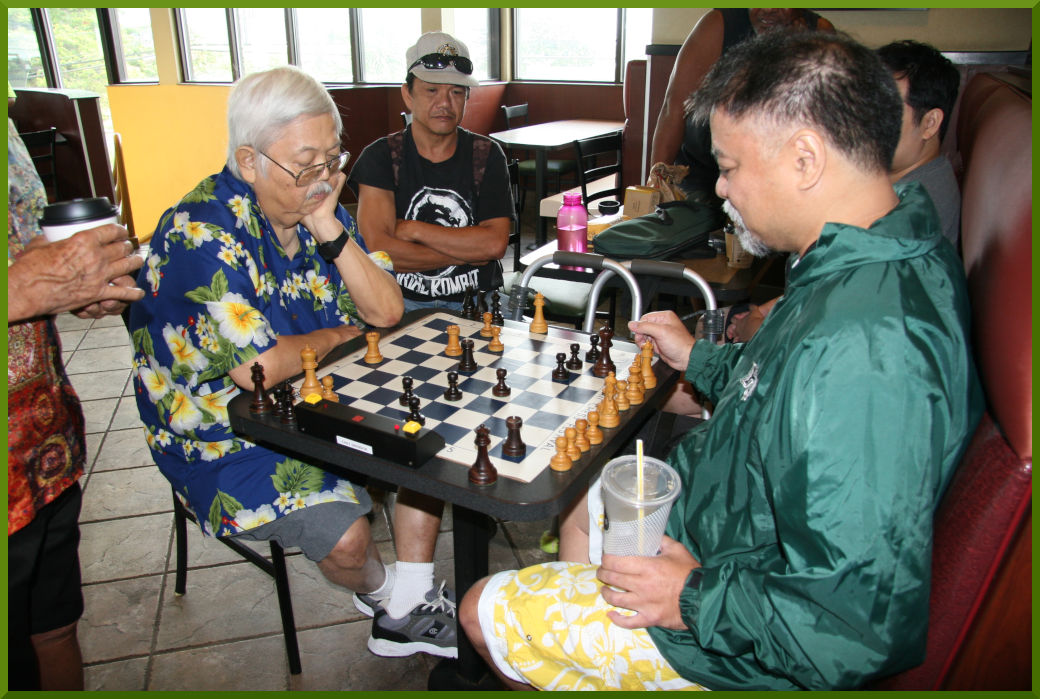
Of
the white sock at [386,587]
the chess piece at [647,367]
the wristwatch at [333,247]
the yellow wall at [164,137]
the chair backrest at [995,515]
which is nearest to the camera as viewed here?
the chair backrest at [995,515]

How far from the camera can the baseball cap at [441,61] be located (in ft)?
8.38

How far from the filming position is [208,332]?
1.54 meters

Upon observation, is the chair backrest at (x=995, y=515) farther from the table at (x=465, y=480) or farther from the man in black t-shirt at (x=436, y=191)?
the man in black t-shirt at (x=436, y=191)

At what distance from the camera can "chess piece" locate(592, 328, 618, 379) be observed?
1.66 metres

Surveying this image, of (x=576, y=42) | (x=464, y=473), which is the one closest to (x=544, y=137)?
(x=576, y=42)

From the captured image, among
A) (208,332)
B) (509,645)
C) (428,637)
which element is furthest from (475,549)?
(208,332)

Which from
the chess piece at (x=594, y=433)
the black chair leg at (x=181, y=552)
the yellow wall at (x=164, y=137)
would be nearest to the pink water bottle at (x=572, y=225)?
the chess piece at (x=594, y=433)

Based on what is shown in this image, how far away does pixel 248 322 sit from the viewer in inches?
60.8

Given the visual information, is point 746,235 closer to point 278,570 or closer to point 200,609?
point 278,570

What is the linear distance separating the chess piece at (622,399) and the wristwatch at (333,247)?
2.81ft

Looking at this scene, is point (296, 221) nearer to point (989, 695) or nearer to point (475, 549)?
point (475, 549)

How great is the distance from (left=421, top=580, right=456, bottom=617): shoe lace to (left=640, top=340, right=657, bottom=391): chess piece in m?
0.91


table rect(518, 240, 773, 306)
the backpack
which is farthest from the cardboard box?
table rect(518, 240, 773, 306)

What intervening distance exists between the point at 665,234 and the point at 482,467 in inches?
61.8
